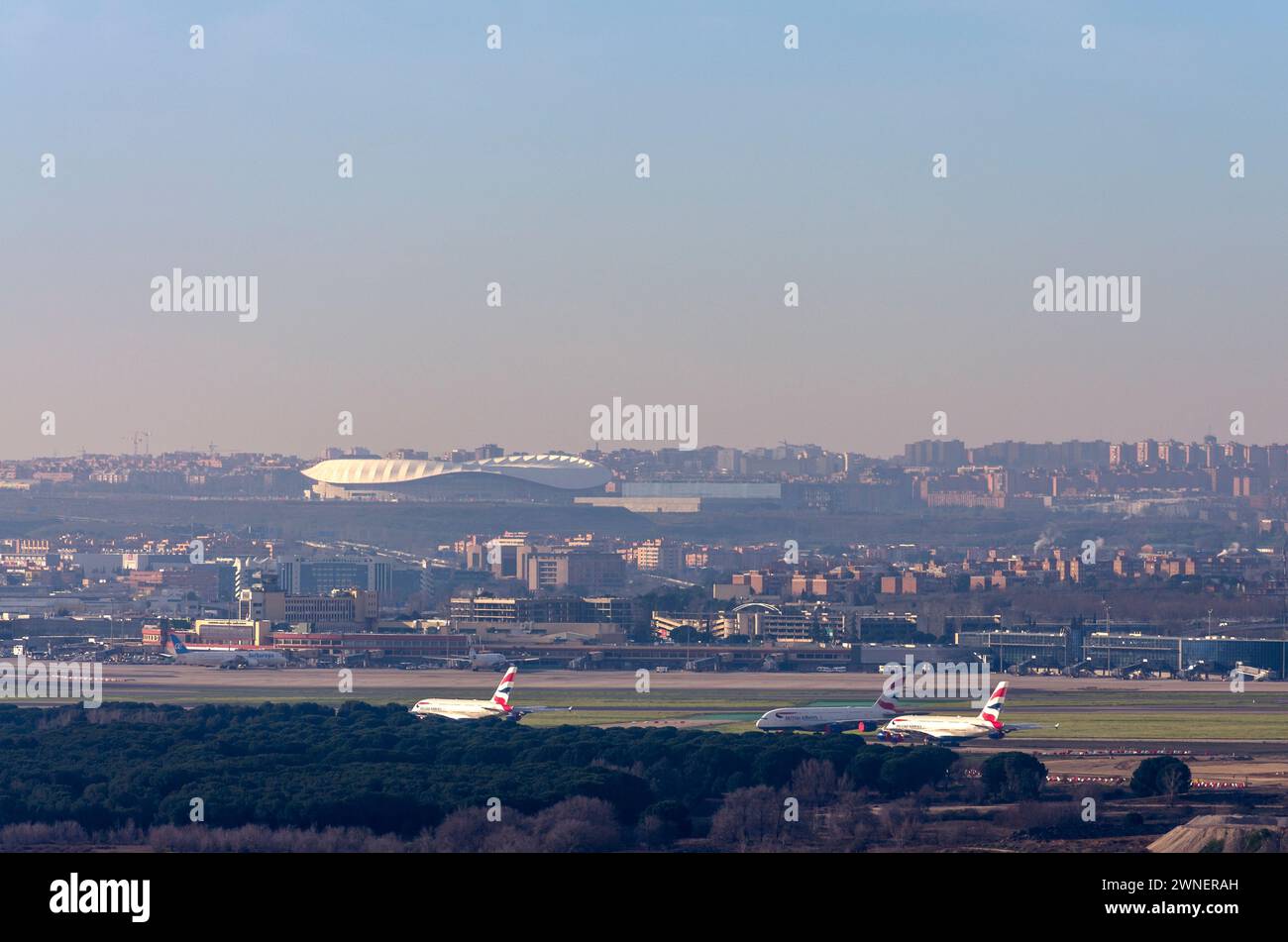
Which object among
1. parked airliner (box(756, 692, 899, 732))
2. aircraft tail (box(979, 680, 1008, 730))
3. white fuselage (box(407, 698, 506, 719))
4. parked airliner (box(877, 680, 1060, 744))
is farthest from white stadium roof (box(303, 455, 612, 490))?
parked airliner (box(877, 680, 1060, 744))

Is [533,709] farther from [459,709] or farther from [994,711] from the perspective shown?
[994,711]

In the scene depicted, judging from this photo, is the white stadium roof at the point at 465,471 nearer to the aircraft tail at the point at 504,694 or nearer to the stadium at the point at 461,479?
the stadium at the point at 461,479

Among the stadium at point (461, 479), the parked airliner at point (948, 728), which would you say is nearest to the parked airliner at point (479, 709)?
the parked airliner at point (948, 728)

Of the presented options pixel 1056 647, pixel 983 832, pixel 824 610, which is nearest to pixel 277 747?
pixel 983 832

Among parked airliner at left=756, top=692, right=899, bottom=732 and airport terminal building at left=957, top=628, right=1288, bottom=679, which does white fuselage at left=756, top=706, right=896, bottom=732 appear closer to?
parked airliner at left=756, top=692, right=899, bottom=732

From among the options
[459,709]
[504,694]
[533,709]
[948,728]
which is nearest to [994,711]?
[948,728]

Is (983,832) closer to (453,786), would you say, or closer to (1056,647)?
(453,786)

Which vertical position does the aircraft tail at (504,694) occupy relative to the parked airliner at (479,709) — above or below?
above
